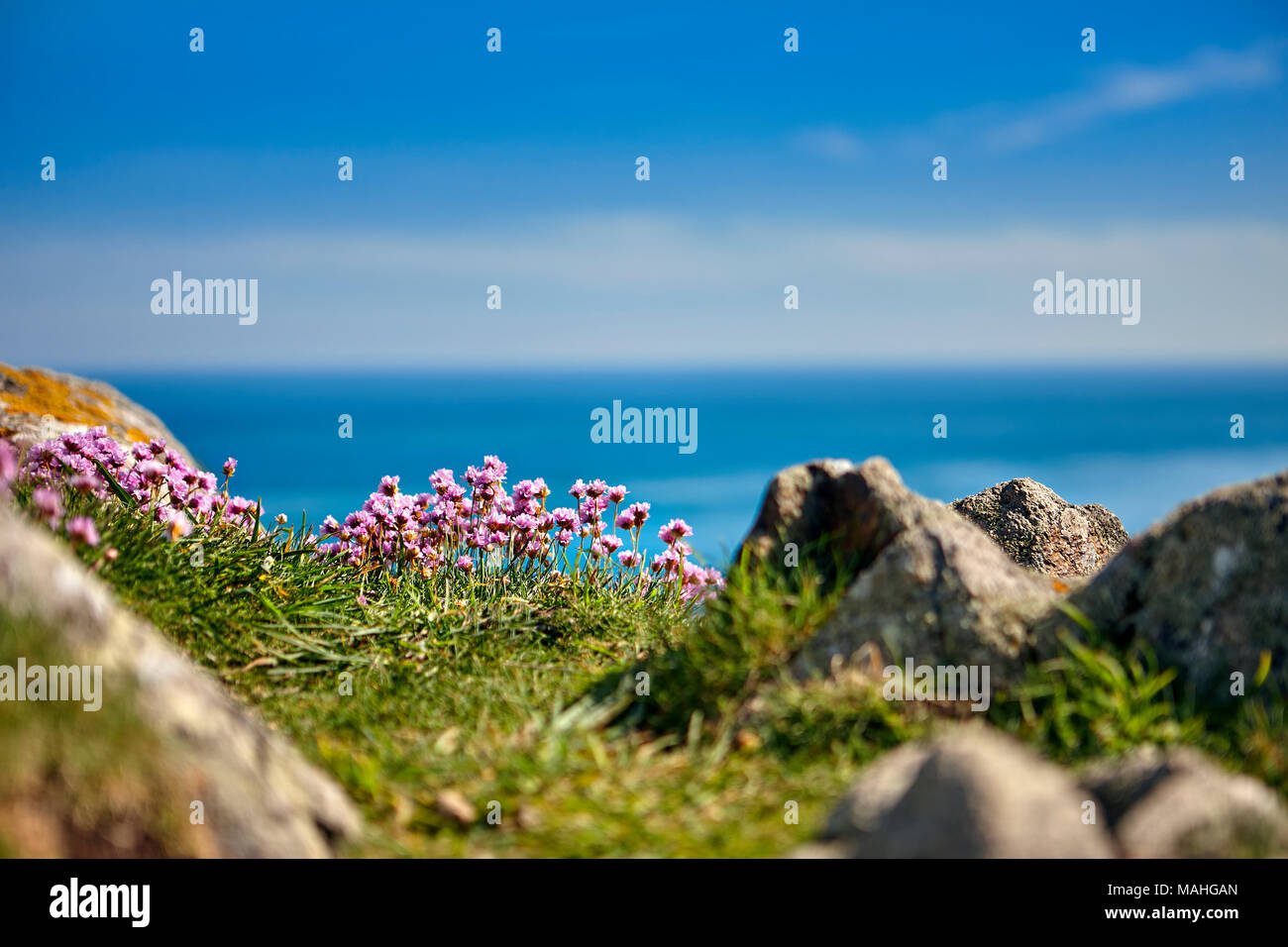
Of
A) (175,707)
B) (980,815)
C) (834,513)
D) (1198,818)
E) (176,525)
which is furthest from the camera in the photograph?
(176,525)

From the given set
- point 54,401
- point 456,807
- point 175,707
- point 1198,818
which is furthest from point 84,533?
point 54,401

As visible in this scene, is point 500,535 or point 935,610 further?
point 500,535

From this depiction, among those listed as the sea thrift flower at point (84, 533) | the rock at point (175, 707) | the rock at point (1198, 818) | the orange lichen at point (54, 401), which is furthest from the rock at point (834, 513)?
the orange lichen at point (54, 401)

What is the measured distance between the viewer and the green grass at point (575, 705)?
3715 millimetres

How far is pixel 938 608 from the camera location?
4.56 m

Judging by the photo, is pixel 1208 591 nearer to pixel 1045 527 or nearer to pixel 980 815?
pixel 980 815

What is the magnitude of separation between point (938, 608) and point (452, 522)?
4191 mm

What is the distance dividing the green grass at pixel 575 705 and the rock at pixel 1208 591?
0.15 meters

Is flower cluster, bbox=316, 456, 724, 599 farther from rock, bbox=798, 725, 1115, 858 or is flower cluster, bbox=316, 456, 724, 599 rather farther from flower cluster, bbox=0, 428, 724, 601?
rock, bbox=798, 725, 1115, 858

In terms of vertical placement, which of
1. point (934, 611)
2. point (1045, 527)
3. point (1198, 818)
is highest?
point (1045, 527)

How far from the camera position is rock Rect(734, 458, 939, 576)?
16.8ft

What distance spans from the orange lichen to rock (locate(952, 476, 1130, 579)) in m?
7.93
